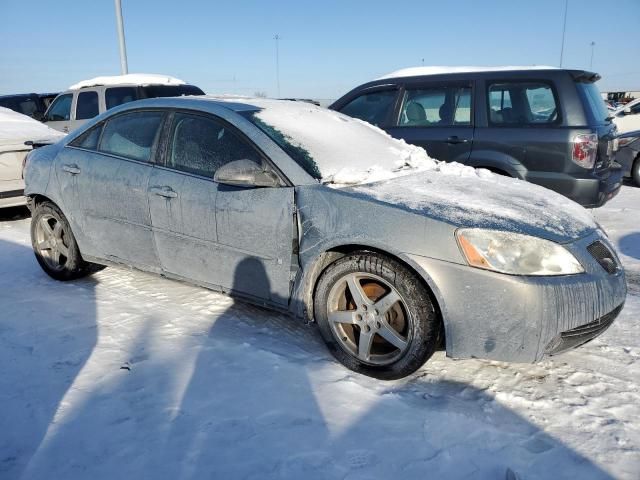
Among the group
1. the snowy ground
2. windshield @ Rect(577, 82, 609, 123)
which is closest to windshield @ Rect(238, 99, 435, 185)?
the snowy ground

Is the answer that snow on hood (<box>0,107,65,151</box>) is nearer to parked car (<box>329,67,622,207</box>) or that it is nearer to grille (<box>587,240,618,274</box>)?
parked car (<box>329,67,622,207</box>)

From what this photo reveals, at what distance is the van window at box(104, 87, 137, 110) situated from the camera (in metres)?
9.04

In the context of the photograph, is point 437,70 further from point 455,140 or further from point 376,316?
point 376,316

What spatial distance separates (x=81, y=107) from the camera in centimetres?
958

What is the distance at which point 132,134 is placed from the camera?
3.64 m

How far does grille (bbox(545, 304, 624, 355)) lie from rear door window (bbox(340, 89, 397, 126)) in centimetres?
393

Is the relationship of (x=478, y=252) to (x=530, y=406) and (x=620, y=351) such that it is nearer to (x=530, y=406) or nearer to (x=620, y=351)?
(x=530, y=406)

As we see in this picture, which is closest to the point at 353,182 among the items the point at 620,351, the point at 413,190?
the point at 413,190

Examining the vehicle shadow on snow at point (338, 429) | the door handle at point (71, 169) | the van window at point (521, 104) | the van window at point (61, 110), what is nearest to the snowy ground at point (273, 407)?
the vehicle shadow on snow at point (338, 429)

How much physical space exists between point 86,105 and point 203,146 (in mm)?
7563

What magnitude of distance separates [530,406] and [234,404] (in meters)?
1.47

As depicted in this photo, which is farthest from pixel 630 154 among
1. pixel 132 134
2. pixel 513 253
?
pixel 132 134

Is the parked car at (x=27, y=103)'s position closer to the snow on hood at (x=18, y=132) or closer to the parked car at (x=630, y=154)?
the snow on hood at (x=18, y=132)

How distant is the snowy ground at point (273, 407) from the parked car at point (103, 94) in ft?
21.8
